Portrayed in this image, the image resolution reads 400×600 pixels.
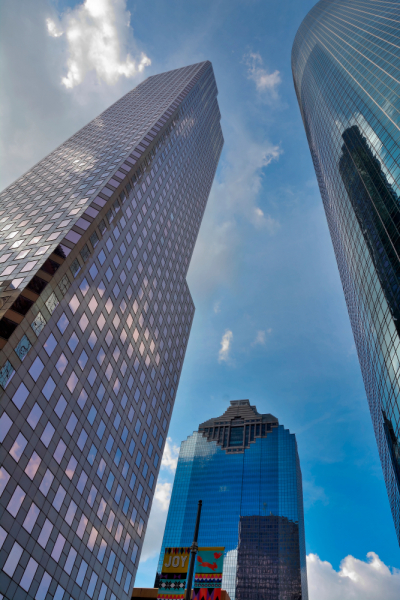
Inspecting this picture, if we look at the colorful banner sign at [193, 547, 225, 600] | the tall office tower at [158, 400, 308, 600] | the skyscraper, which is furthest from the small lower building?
the colorful banner sign at [193, 547, 225, 600]

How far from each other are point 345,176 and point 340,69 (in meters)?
42.9

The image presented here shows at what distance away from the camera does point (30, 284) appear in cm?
4409

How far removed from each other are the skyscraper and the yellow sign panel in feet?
158

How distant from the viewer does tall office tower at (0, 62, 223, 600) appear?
1553 inches

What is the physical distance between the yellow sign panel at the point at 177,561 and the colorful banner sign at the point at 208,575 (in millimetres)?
749

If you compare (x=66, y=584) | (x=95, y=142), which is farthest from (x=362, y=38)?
(x=66, y=584)

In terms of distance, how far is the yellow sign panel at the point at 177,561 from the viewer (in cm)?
2619

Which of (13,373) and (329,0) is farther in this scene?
(329,0)

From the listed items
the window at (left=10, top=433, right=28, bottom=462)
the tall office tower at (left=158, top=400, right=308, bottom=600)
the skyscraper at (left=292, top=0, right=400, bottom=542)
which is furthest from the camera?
the tall office tower at (left=158, top=400, right=308, bottom=600)

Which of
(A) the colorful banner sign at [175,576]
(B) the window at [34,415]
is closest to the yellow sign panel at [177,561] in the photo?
(A) the colorful banner sign at [175,576]

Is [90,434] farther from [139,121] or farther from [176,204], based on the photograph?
[139,121]

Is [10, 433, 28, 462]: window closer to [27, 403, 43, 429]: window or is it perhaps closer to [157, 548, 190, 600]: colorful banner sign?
[27, 403, 43, 429]: window

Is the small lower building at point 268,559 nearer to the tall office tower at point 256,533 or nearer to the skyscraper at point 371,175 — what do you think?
the tall office tower at point 256,533

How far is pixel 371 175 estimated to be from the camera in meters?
82.9
